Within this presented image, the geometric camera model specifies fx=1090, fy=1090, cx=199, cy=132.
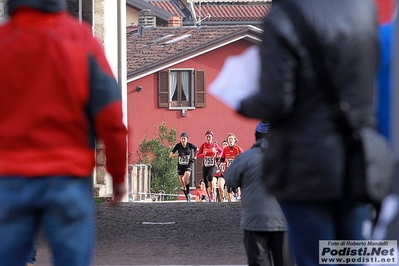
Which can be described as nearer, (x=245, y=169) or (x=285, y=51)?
(x=285, y=51)

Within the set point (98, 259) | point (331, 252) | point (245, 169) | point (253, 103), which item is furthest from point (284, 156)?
point (98, 259)

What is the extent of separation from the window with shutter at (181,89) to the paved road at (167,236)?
117 ft

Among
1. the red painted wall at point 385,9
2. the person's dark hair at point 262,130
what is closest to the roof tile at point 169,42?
the person's dark hair at point 262,130

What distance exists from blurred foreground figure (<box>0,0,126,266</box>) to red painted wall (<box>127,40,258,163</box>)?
4850 cm

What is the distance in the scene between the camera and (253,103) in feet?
12.8

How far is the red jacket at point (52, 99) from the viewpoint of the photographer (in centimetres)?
386

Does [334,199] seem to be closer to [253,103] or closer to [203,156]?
[253,103]

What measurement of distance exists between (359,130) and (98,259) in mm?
6550

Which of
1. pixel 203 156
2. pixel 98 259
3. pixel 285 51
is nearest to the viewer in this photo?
pixel 285 51

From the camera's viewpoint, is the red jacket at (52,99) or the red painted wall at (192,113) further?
the red painted wall at (192,113)

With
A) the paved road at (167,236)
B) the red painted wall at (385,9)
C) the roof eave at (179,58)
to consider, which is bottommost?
the paved road at (167,236)

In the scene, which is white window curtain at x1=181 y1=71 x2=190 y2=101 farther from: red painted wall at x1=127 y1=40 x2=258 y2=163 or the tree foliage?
the tree foliage

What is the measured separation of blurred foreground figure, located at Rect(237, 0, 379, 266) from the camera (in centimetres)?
376

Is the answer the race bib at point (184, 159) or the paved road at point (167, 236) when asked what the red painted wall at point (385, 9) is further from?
the race bib at point (184, 159)
